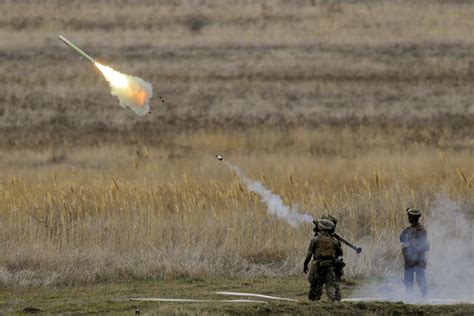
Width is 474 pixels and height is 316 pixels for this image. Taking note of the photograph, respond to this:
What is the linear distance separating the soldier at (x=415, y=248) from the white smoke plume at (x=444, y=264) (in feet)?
1.01

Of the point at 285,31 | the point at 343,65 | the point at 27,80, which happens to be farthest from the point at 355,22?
the point at 27,80

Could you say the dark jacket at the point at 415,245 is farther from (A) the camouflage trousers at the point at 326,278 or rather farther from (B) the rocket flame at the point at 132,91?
(B) the rocket flame at the point at 132,91

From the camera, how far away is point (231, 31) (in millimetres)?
53312

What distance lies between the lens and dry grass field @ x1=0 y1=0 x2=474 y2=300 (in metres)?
22.5

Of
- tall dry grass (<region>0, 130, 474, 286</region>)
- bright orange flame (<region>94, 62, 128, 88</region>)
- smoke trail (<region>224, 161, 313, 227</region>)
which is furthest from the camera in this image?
bright orange flame (<region>94, 62, 128, 88</region>)

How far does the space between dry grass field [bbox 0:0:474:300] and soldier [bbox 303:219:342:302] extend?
4080 millimetres

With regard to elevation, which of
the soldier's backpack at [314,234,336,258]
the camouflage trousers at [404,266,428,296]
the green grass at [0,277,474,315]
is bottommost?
the green grass at [0,277,474,315]

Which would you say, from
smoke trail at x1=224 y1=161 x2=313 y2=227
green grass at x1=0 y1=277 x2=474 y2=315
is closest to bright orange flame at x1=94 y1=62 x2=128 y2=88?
smoke trail at x1=224 y1=161 x2=313 y2=227

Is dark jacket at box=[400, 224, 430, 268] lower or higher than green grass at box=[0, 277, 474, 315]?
higher

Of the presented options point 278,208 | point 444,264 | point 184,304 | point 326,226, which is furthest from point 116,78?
point 326,226

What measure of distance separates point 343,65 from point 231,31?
727cm

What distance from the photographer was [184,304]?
17.7m

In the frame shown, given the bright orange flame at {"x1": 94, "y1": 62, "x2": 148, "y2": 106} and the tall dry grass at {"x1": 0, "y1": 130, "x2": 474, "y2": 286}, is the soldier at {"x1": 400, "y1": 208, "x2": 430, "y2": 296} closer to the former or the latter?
the tall dry grass at {"x1": 0, "y1": 130, "x2": 474, "y2": 286}

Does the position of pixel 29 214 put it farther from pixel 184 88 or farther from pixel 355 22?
pixel 355 22
